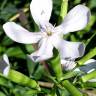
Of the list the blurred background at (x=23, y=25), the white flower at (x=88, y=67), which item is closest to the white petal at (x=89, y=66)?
the white flower at (x=88, y=67)

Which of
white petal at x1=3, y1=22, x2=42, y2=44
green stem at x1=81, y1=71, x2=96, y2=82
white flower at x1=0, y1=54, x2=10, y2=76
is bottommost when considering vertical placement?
green stem at x1=81, y1=71, x2=96, y2=82

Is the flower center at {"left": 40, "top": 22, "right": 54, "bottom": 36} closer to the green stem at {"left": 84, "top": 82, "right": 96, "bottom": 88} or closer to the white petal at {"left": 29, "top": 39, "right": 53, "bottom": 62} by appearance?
the white petal at {"left": 29, "top": 39, "right": 53, "bottom": 62}

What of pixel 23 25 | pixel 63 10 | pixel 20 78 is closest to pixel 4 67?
pixel 20 78

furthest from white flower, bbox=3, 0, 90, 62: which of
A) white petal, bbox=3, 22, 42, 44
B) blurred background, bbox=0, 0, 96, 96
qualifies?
blurred background, bbox=0, 0, 96, 96

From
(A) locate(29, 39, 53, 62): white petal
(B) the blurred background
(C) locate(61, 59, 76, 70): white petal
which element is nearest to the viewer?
(A) locate(29, 39, 53, 62): white petal

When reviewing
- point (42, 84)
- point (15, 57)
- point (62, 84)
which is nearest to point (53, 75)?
point (62, 84)

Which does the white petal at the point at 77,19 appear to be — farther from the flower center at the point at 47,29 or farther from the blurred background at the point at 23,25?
the blurred background at the point at 23,25

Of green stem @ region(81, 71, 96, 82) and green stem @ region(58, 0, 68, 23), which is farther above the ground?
green stem @ region(58, 0, 68, 23)
